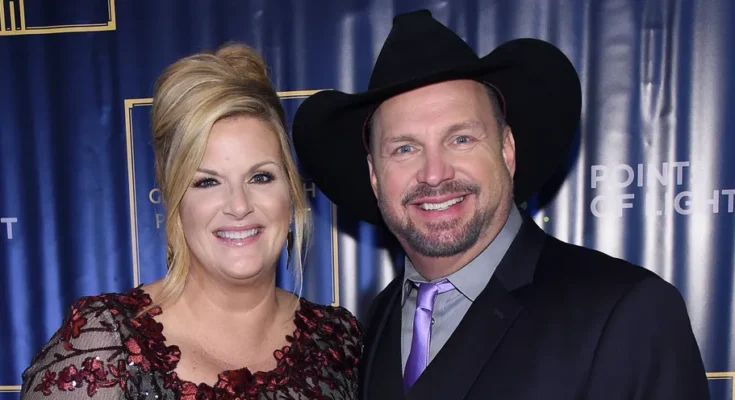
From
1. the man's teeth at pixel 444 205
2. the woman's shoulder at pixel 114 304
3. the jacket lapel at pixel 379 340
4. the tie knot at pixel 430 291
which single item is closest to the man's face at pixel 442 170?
the man's teeth at pixel 444 205

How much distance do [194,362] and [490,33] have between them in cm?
217

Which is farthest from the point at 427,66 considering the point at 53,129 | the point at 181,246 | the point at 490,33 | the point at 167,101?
the point at 53,129

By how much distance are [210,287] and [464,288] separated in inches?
34.2

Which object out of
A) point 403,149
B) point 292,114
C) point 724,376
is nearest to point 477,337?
point 403,149

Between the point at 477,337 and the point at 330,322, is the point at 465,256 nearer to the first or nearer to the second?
the point at 477,337

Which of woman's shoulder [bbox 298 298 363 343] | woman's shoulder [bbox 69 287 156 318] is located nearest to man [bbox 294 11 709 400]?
woman's shoulder [bbox 298 298 363 343]

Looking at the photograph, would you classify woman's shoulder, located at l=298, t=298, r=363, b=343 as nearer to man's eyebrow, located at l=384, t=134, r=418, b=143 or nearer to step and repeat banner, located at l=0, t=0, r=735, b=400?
man's eyebrow, located at l=384, t=134, r=418, b=143

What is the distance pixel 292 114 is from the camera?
3281mm

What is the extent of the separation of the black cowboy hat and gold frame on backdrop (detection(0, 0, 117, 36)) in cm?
156

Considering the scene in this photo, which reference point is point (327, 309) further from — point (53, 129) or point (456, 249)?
point (53, 129)

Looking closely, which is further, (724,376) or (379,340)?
(724,376)

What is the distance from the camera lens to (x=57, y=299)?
342 centimetres

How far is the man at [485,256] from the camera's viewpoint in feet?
5.29

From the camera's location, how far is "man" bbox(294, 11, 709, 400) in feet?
5.29
